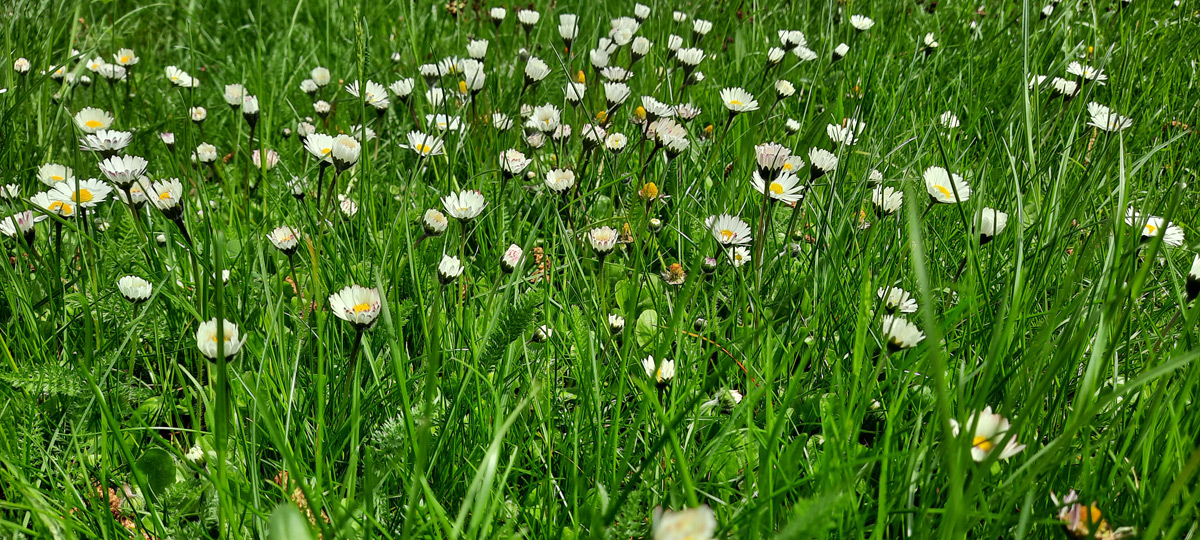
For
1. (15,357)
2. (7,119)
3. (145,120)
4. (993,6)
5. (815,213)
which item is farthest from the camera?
(993,6)

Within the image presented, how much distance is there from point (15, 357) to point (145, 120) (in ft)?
4.42

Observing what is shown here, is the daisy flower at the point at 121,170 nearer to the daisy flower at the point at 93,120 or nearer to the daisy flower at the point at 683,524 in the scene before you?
the daisy flower at the point at 93,120

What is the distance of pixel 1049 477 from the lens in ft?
3.09

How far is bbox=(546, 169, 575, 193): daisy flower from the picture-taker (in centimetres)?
156

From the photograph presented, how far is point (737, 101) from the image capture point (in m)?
2.05

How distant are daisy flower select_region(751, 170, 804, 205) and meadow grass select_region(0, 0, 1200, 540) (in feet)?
0.11

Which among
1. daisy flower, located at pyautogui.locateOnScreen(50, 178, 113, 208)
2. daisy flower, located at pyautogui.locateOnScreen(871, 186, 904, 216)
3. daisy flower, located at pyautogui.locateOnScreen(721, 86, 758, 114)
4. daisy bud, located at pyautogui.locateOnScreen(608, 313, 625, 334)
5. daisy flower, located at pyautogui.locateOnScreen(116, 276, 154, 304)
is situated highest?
daisy flower, located at pyautogui.locateOnScreen(721, 86, 758, 114)

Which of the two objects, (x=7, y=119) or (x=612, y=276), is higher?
(x=7, y=119)

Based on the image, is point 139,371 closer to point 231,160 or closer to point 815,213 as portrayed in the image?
point 231,160

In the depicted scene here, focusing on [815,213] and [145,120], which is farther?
[145,120]

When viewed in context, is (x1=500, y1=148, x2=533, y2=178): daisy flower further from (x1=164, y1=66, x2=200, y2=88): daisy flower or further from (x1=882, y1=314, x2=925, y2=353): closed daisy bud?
(x1=164, y1=66, x2=200, y2=88): daisy flower

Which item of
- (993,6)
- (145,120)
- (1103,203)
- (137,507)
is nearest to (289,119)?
(145,120)

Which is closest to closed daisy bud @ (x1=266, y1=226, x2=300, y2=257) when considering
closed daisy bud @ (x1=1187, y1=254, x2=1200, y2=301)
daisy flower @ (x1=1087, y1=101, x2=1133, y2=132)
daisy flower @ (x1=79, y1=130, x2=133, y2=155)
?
daisy flower @ (x1=79, y1=130, x2=133, y2=155)

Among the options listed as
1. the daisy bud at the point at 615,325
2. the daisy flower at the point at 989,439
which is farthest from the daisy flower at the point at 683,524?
the daisy bud at the point at 615,325
